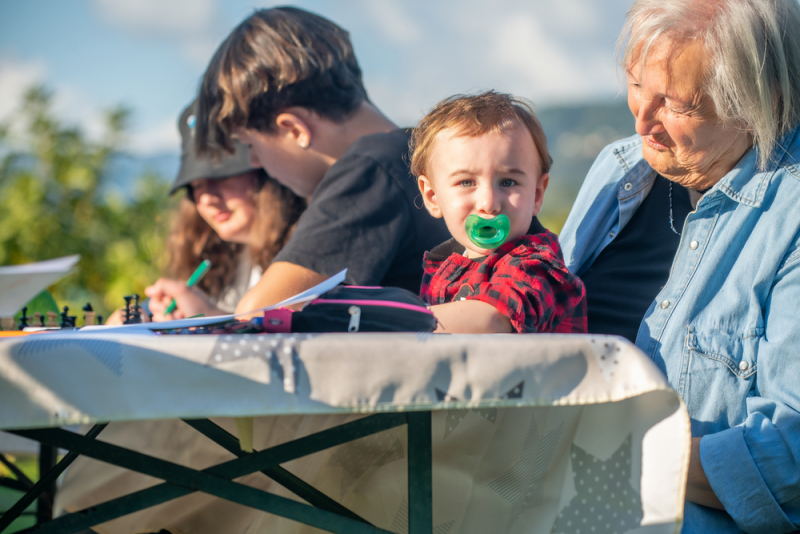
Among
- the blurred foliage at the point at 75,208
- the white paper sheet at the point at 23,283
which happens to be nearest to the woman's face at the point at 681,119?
the white paper sheet at the point at 23,283

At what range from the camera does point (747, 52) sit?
3.97 feet

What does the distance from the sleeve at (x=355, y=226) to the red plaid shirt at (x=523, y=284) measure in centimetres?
28

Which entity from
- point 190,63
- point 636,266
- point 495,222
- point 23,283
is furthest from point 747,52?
point 190,63

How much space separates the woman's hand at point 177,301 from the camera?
1.92 m

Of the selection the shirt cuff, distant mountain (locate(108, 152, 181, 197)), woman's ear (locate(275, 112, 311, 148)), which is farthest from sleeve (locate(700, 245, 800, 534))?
distant mountain (locate(108, 152, 181, 197))

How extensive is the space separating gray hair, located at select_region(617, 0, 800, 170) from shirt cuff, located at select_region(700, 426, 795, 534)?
1.90 feet

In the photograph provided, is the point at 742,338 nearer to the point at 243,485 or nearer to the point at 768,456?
the point at 768,456

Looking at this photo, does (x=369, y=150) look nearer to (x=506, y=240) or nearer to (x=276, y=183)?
(x=506, y=240)

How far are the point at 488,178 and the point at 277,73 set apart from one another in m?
0.95

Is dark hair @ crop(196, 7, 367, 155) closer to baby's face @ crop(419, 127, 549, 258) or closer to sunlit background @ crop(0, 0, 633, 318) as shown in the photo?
baby's face @ crop(419, 127, 549, 258)

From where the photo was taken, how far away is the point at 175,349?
64 cm

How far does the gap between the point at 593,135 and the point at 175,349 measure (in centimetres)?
842

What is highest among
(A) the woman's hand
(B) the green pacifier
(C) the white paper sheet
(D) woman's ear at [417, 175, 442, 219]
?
(D) woman's ear at [417, 175, 442, 219]

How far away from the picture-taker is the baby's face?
1188mm
